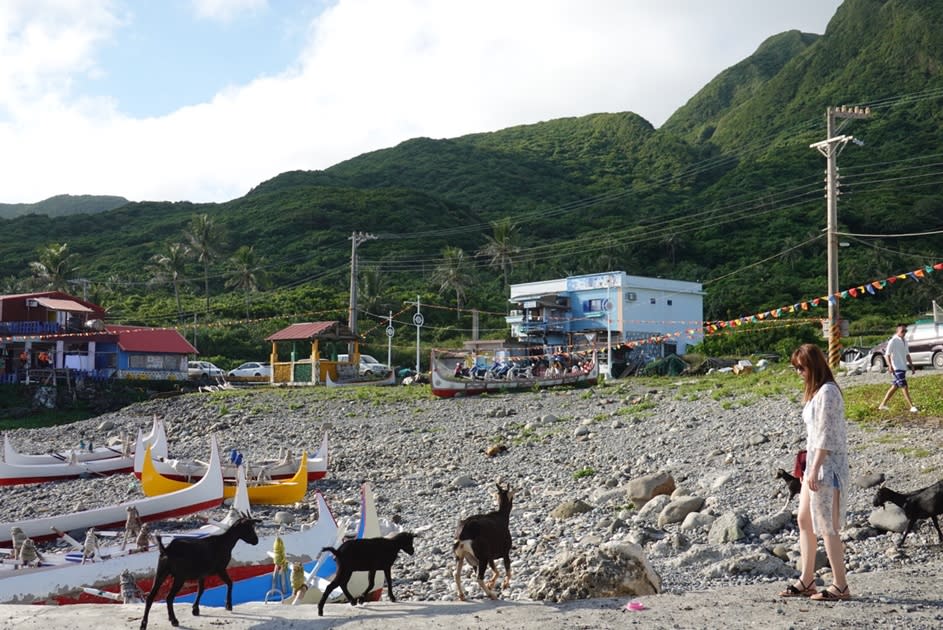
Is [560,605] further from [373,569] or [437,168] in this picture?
[437,168]

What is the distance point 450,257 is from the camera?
260 feet

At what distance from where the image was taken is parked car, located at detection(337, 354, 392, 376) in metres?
49.5

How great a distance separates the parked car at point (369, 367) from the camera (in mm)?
49531

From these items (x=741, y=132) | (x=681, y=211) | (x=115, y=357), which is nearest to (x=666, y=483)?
(x=115, y=357)

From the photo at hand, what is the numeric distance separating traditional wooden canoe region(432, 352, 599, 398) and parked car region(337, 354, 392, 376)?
1110cm

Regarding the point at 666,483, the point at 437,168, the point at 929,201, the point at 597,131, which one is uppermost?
the point at 597,131

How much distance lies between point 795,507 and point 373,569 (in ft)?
24.6

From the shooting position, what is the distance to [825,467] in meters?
7.00

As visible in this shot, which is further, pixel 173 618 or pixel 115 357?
pixel 115 357

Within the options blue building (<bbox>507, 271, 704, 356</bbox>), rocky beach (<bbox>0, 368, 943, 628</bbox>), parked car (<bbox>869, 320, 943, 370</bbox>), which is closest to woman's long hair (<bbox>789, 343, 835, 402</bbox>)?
rocky beach (<bbox>0, 368, 943, 628</bbox>)

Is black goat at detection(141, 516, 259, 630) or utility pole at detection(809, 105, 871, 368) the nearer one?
black goat at detection(141, 516, 259, 630)

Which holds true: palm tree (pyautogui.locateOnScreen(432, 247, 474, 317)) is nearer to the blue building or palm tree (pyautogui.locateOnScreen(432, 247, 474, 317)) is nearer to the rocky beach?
the blue building

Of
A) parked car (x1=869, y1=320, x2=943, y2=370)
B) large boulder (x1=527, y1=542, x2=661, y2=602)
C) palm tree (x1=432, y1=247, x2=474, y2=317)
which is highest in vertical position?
palm tree (x1=432, y1=247, x2=474, y2=317)

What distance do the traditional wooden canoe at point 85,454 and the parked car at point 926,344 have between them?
2248 centimetres
